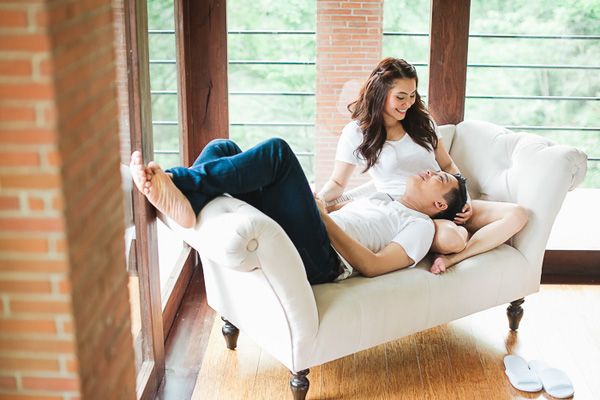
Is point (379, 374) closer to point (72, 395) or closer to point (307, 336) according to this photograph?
point (307, 336)

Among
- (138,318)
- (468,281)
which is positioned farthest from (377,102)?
(138,318)

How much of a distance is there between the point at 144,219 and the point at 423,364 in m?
1.23

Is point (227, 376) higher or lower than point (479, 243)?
lower

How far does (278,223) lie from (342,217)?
1.29ft

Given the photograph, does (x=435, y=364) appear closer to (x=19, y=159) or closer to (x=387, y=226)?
(x=387, y=226)

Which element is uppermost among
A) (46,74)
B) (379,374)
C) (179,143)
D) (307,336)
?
(46,74)

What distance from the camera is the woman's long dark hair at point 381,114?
3398mm

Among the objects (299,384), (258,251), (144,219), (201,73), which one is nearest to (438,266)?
(299,384)

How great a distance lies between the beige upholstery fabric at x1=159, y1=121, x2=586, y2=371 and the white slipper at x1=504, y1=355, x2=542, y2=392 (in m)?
0.23

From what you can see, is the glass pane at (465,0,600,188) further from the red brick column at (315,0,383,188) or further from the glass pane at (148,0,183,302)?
the glass pane at (148,0,183,302)

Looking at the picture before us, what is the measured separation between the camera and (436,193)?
10.6 feet

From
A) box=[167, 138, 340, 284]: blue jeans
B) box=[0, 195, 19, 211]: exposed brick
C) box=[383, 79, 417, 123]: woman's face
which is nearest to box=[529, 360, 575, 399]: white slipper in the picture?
box=[167, 138, 340, 284]: blue jeans

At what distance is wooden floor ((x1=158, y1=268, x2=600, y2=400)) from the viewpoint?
3.06 metres

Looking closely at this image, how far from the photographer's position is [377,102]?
3.44m
